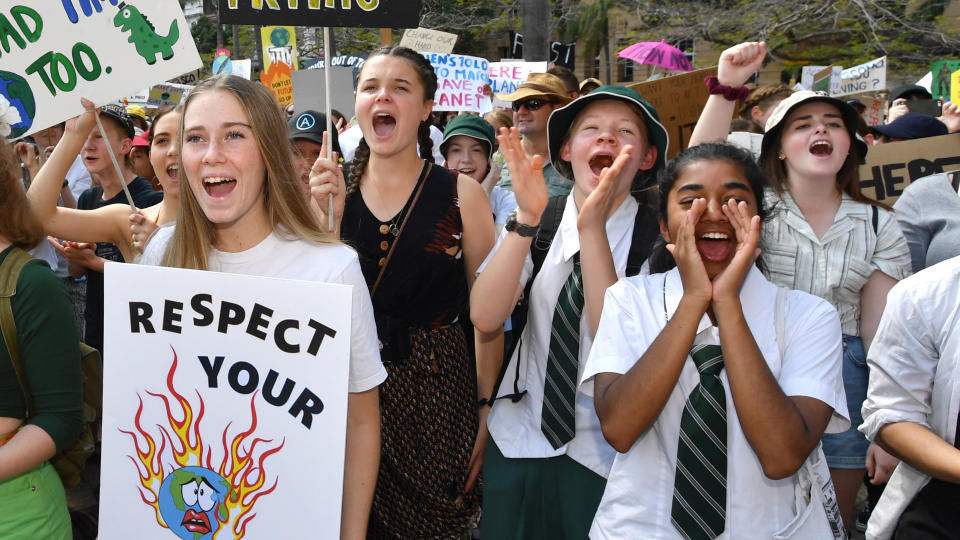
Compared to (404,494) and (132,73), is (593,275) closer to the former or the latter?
(404,494)

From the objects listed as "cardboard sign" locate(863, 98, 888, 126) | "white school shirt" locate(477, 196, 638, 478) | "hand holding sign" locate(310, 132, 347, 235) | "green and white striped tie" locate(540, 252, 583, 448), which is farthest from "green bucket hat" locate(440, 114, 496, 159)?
"cardboard sign" locate(863, 98, 888, 126)

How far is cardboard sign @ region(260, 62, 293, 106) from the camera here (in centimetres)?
1028

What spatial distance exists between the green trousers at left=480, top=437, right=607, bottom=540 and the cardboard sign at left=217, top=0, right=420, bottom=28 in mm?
1490

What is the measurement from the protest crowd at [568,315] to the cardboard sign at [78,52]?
0.10m

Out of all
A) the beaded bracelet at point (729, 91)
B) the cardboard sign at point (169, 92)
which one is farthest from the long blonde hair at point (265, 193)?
the cardboard sign at point (169, 92)

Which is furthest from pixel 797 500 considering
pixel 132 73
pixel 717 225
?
pixel 132 73

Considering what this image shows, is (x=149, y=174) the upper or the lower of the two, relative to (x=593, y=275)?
lower

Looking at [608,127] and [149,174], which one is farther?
[149,174]

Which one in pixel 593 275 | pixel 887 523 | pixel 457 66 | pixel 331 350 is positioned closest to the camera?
A: pixel 331 350

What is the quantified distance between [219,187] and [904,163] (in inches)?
132

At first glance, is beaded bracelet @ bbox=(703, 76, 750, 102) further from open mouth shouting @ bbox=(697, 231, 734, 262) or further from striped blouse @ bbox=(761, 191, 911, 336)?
open mouth shouting @ bbox=(697, 231, 734, 262)

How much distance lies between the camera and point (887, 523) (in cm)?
197

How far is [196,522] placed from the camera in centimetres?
184

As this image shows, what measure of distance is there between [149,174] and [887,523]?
4.88 metres
